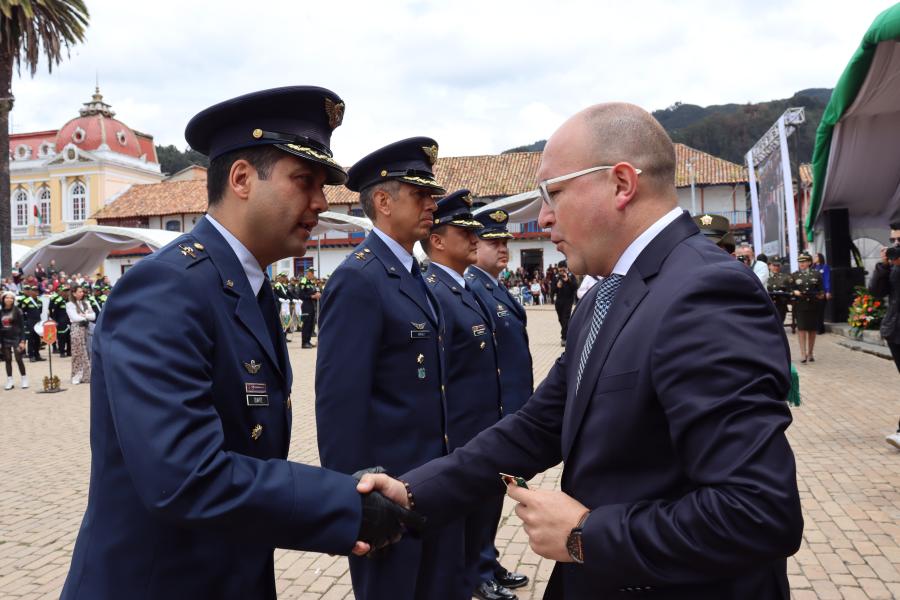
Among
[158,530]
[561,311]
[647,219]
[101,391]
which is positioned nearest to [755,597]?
[647,219]

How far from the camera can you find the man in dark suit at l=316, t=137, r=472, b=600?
2.90 metres

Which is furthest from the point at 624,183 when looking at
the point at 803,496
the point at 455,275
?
the point at 803,496

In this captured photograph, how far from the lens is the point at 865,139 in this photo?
12656mm

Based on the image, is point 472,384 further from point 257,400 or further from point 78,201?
point 78,201

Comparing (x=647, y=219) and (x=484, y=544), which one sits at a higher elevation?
(x=647, y=219)

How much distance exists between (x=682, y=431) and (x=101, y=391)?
1.31 metres

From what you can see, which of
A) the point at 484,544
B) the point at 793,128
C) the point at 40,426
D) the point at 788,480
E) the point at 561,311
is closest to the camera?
the point at 788,480

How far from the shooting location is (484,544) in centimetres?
410

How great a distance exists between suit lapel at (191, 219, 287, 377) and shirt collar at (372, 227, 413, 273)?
1.49m

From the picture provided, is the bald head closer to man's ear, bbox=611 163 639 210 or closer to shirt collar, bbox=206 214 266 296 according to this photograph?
man's ear, bbox=611 163 639 210

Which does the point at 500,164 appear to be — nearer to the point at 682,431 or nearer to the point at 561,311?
the point at 561,311

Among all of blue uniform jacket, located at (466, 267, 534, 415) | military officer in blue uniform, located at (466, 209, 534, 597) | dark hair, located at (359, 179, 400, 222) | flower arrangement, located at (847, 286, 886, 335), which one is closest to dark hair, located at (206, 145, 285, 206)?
dark hair, located at (359, 179, 400, 222)

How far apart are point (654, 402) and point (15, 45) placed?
2952 cm

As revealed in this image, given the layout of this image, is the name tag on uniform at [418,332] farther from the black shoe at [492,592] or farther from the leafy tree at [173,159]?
the leafy tree at [173,159]
